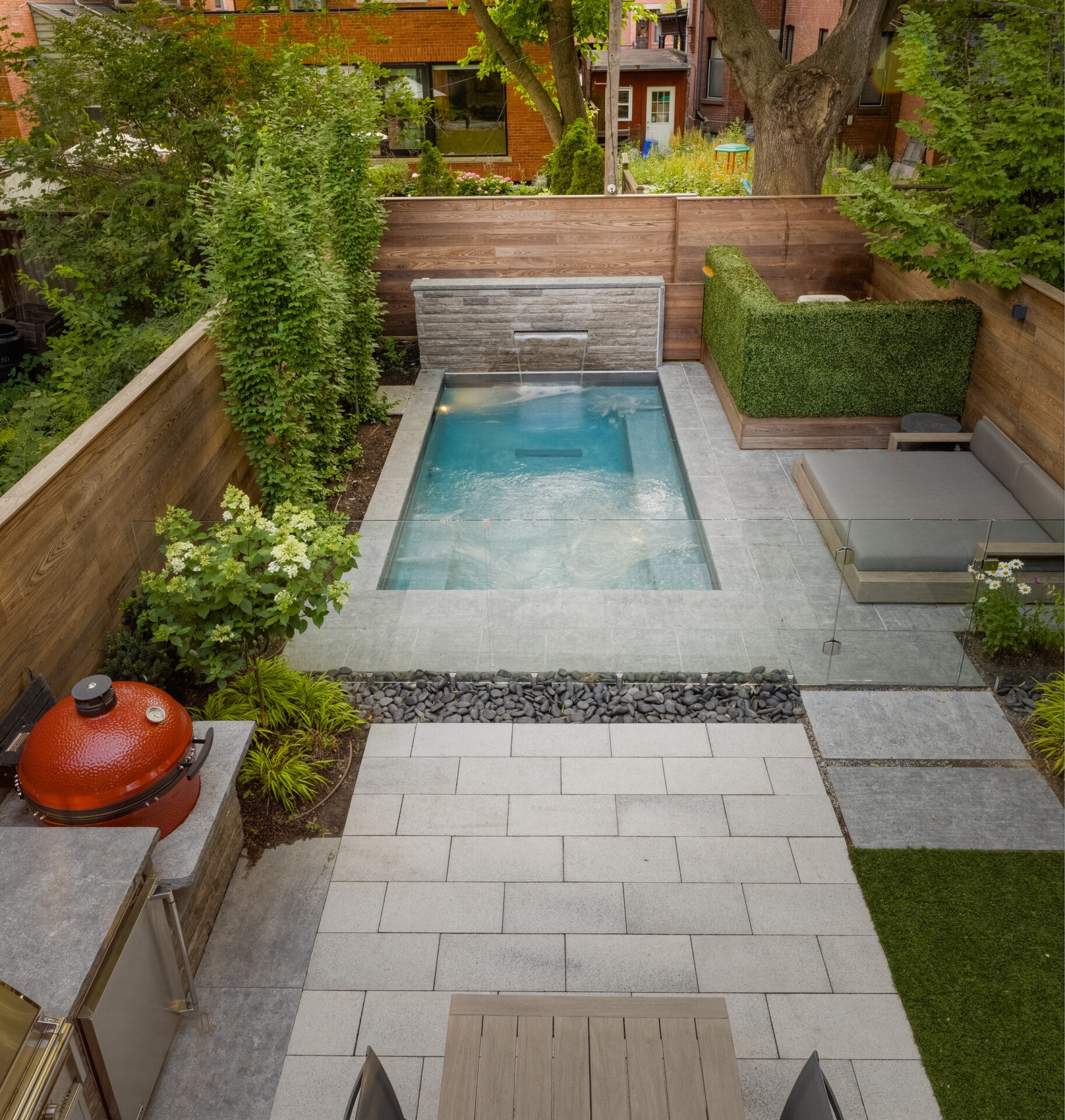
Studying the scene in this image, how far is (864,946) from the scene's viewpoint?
13.4 ft

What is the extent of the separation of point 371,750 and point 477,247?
7.86 meters

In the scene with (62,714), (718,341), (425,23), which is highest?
(425,23)

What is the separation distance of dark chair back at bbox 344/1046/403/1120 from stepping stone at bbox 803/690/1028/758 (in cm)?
325

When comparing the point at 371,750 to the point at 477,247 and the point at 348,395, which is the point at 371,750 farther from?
the point at 477,247

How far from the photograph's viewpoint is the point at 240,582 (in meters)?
4.64

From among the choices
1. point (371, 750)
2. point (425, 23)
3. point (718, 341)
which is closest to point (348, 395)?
point (718, 341)

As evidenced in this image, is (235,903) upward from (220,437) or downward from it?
downward

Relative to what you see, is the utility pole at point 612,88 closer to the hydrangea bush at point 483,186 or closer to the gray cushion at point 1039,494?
the hydrangea bush at point 483,186

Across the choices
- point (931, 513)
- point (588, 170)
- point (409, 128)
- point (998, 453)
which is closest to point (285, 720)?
point (931, 513)

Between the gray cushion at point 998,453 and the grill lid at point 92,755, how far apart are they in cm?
644

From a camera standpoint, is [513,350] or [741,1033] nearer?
[741,1033]

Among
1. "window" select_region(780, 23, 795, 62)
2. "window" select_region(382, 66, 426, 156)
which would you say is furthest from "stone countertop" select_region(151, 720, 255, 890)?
"window" select_region(780, 23, 795, 62)

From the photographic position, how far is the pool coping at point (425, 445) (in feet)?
19.0

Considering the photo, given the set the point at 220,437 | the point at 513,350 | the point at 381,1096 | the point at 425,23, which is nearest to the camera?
the point at 381,1096
